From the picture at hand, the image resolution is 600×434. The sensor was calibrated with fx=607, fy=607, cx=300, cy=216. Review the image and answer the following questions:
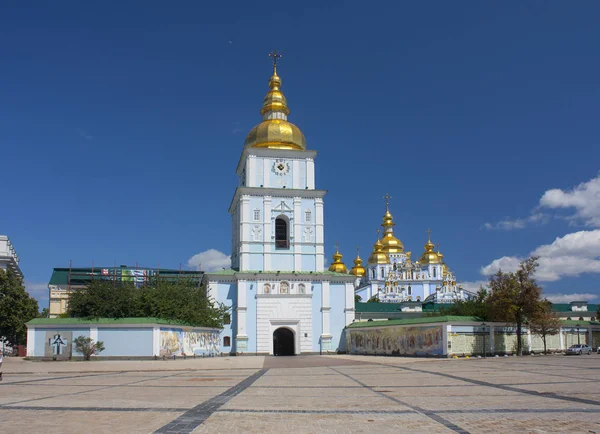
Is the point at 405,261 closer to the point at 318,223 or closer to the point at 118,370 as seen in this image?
the point at 318,223

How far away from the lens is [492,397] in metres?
13.9

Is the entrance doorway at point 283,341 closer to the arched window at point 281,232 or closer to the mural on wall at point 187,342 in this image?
the arched window at point 281,232

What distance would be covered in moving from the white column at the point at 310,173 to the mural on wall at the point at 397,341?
13236 millimetres

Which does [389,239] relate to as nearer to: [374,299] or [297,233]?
[374,299]

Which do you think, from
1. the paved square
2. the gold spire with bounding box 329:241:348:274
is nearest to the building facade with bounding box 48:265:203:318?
the gold spire with bounding box 329:241:348:274

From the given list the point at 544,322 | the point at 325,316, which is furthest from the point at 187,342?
the point at 544,322

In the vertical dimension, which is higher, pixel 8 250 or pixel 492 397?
pixel 8 250

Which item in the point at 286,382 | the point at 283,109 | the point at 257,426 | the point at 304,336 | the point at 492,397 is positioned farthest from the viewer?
the point at 283,109

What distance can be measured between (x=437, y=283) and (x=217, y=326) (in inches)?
2766

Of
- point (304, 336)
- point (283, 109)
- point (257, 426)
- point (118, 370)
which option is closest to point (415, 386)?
point (257, 426)

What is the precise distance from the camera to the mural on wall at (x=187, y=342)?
37625 millimetres

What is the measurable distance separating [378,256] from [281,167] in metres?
61.9

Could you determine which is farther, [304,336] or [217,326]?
[304,336]

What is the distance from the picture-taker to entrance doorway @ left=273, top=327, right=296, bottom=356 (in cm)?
5597
